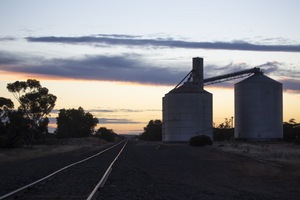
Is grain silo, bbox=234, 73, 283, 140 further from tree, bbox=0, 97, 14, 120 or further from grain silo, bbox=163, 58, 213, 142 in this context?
tree, bbox=0, 97, 14, 120

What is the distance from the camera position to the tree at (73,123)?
15475 centimetres

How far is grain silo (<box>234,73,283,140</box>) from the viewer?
8569 centimetres

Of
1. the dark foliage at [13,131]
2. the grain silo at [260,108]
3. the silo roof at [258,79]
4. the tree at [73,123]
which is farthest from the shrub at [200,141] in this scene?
the tree at [73,123]

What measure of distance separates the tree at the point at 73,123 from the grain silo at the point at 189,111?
68861 mm

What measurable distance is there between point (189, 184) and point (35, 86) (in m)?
86.8

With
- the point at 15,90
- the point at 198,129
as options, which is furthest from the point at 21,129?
the point at 198,129

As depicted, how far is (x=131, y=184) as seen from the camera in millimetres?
17219

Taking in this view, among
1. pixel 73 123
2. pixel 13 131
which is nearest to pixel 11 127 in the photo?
pixel 13 131

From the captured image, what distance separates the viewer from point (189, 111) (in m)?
88.2

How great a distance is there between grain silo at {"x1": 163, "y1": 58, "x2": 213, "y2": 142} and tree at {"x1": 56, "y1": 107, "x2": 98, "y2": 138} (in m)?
68.9

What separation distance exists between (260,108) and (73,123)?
87423mm

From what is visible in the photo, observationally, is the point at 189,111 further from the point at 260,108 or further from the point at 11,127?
the point at 11,127

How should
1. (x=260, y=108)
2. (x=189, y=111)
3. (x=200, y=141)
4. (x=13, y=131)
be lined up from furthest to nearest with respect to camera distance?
(x=189, y=111) → (x=260, y=108) → (x=13, y=131) → (x=200, y=141)

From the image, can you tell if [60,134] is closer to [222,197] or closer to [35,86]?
[35,86]
